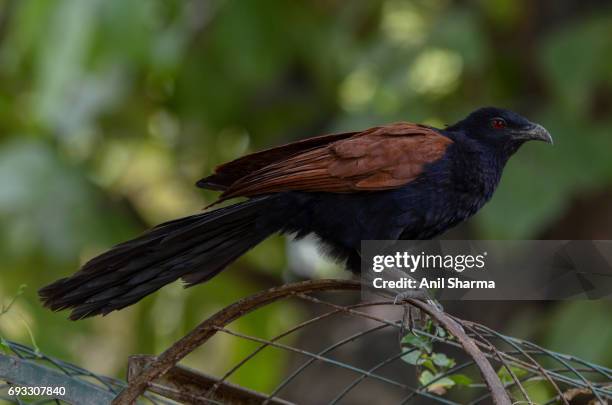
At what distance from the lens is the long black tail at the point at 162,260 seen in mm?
A: 2168

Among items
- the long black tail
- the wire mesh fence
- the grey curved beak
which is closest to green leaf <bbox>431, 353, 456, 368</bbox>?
the long black tail

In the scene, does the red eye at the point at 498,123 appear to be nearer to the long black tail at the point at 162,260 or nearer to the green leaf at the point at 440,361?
the long black tail at the point at 162,260

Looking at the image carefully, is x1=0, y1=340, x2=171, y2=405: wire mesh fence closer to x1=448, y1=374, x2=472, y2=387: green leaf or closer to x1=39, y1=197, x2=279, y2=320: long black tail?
x1=39, y1=197, x2=279, y2=320: long black tail

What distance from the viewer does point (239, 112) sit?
18.4 feet

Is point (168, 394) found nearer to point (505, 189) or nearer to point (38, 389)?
point (38, 389)

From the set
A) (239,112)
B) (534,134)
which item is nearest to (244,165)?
(534,134)

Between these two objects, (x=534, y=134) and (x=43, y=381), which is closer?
(x=43, y=381)

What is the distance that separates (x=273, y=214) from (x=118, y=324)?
3.32 meters

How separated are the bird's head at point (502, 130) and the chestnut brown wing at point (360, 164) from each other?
0.52ft

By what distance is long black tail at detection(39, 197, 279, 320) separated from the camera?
2168mm

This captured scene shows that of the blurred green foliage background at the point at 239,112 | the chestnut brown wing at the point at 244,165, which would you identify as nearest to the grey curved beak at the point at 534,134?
the chestnut brown wing at the point at 244,165

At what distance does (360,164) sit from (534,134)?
540 mm

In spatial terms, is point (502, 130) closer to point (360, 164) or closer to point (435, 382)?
point (360, 164)

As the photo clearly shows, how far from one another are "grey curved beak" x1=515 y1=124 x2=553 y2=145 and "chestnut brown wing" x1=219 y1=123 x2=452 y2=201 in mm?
246
